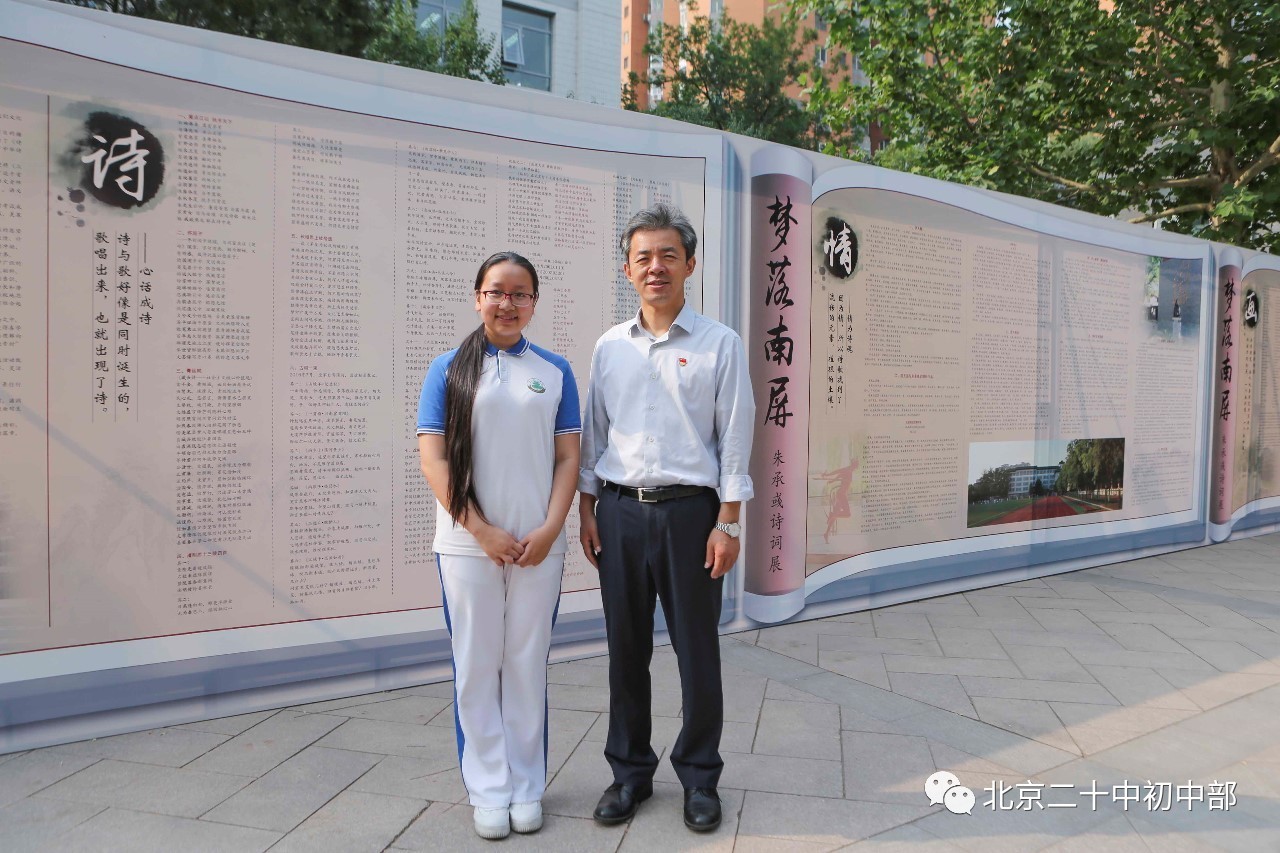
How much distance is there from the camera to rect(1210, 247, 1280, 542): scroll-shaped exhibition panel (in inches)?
267

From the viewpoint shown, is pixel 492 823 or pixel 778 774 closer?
pixel 492 823

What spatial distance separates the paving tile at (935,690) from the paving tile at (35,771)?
2837mm

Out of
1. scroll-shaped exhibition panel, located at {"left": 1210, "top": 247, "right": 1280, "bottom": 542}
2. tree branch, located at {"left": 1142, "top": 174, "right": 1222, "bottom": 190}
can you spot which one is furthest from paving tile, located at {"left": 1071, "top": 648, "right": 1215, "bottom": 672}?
tree branch, located at {"left": 1142, "top": 174, "right": 1222, "bottom": 190}

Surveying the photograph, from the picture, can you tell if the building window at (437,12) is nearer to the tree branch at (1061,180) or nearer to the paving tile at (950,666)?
the tree branch at (1061,180)

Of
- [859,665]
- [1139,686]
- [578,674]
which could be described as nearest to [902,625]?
[859,665]

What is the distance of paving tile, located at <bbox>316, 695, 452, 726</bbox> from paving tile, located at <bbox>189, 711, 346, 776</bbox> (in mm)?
80

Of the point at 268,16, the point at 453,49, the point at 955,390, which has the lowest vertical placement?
the point at 955,390

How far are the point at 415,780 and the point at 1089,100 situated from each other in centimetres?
1020

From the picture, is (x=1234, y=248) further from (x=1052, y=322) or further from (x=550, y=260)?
(x=550, y=260)

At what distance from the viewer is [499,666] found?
217 cm

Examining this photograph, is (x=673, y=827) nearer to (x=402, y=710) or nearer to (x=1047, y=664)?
(x=402, y=710)

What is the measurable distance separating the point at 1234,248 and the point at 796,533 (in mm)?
5164

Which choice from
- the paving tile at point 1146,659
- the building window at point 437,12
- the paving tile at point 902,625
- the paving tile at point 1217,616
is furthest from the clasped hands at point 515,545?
the building window at point 437,12

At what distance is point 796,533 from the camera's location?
13.8 feet
